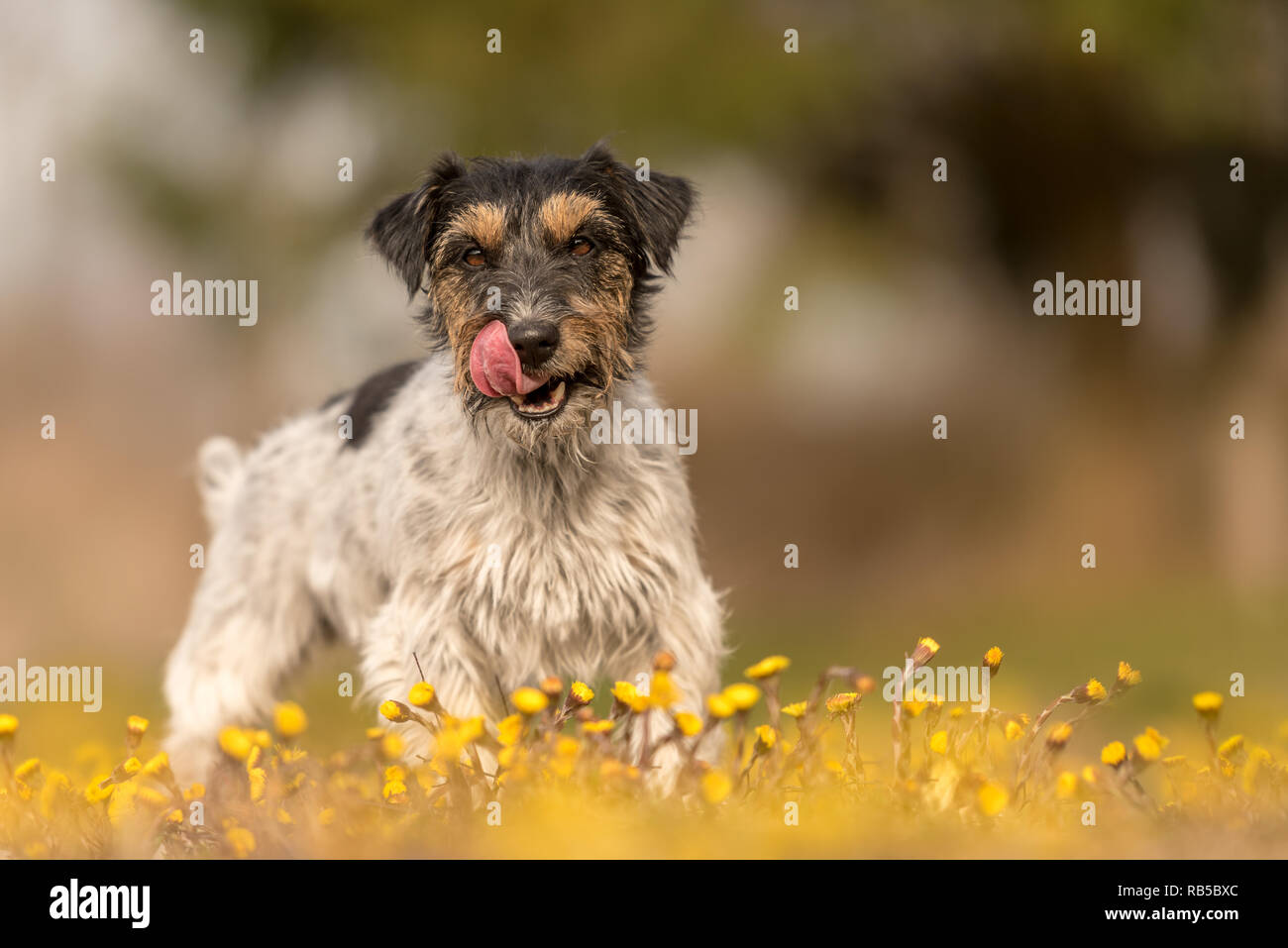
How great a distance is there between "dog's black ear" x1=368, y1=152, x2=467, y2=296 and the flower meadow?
199cm

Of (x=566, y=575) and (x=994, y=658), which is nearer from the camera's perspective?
(x=994, y=658)

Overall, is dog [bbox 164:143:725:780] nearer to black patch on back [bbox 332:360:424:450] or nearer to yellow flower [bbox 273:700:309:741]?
black patch on back [bbox 332:360:424:450]

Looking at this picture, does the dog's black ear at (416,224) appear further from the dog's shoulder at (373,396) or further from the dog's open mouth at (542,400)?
the dog's shoulder at (373,396)

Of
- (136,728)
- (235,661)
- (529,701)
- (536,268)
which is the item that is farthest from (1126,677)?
(235,661)

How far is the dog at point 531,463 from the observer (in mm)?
4852

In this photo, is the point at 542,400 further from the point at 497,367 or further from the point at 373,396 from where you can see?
the point at 373,396

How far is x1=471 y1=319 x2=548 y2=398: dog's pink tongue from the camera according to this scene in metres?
4.64

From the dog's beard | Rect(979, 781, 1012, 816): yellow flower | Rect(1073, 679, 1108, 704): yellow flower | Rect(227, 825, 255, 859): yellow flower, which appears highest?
the dog's beard

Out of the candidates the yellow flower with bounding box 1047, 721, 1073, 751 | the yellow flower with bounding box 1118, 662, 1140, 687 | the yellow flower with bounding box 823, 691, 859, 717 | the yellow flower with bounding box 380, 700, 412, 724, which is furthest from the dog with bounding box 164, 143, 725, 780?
the yellow flower with bounding box 1118, 662, 1140, 687

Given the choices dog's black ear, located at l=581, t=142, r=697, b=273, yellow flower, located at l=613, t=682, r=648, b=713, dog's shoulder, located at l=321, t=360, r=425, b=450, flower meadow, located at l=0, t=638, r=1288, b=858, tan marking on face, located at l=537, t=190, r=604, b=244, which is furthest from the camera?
dog's shoulder, located at l=321, t=360, r=425, b=450

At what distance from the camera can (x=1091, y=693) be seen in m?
4.06

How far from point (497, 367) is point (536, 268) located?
444mm

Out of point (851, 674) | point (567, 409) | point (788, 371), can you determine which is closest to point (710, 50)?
point (788, 371)

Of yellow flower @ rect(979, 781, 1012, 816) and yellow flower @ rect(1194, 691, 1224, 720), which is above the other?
yellow flower @ rect(1194, 691, 1224, 720)
